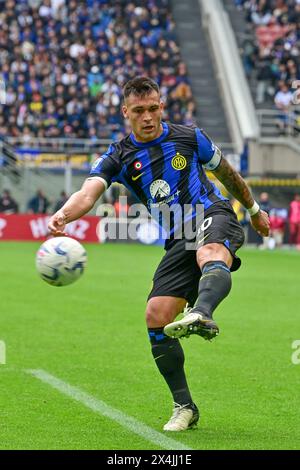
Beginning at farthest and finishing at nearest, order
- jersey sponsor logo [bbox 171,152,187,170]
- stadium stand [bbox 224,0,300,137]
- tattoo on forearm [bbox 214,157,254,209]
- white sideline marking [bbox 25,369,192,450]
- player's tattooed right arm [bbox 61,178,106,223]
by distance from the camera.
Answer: stadium stand [bbox 224,0,300,137], tattoo on forearm [bbox 214,157,254,209], jersey sponsor logo [bbox 171,152,187,170], player's tattooed right arm [bbox 61,178,106,223], white sideline marking [bbox 25,369,192,450]

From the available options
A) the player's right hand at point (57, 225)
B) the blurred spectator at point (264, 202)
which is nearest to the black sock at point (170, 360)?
the player's right hand at point (57, 225)

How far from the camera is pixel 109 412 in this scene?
7582 mm

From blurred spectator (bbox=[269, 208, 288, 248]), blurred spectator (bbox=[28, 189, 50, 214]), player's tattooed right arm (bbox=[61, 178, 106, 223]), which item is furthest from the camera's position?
blurred spectator (bbox=[28, 189, 50, 214])

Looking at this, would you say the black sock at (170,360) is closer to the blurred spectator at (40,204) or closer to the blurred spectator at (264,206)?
the blurred spectator at (264,206)

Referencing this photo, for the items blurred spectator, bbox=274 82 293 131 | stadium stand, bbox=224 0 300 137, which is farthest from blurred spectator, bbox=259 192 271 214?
blurred spectator, bbox=274 82 293 131

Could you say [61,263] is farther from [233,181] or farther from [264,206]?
[264,206]

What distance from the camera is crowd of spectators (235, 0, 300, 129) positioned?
3828 cm

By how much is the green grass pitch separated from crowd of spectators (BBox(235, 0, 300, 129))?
1976 cm

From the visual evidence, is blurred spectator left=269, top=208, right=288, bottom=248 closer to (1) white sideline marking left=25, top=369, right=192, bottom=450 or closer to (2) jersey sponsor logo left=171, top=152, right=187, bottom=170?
(1) white sideline marking left=25, top=369, right=192, bottom=450

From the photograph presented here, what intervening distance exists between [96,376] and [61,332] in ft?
10.5

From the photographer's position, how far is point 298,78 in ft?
126

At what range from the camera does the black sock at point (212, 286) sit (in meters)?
6.34
